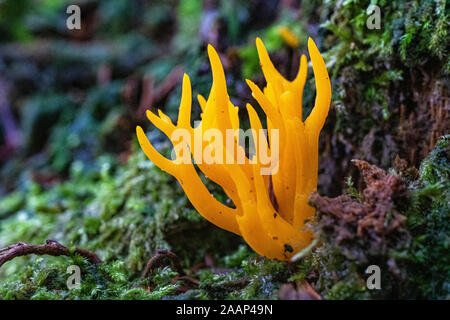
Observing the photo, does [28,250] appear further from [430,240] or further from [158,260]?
[430,240]

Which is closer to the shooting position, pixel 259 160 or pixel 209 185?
pixel 259 160

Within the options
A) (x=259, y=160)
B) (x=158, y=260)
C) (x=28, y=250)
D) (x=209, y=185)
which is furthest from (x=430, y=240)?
(x=28, y=250)

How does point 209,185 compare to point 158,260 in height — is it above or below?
above

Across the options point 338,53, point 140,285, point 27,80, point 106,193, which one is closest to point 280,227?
point 140,285

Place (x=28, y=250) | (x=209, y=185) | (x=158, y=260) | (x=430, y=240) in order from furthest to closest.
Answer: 1. (x=209, y=185)
2. (x=158, y=260)
3. (x=28, y=250)
4. (x=430, y=240)

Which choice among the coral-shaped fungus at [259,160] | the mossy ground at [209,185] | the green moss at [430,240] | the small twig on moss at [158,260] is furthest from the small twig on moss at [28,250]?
the green moss at [430,240]

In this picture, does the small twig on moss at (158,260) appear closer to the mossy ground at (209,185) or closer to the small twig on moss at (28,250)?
the mossy ground at (209,185)
